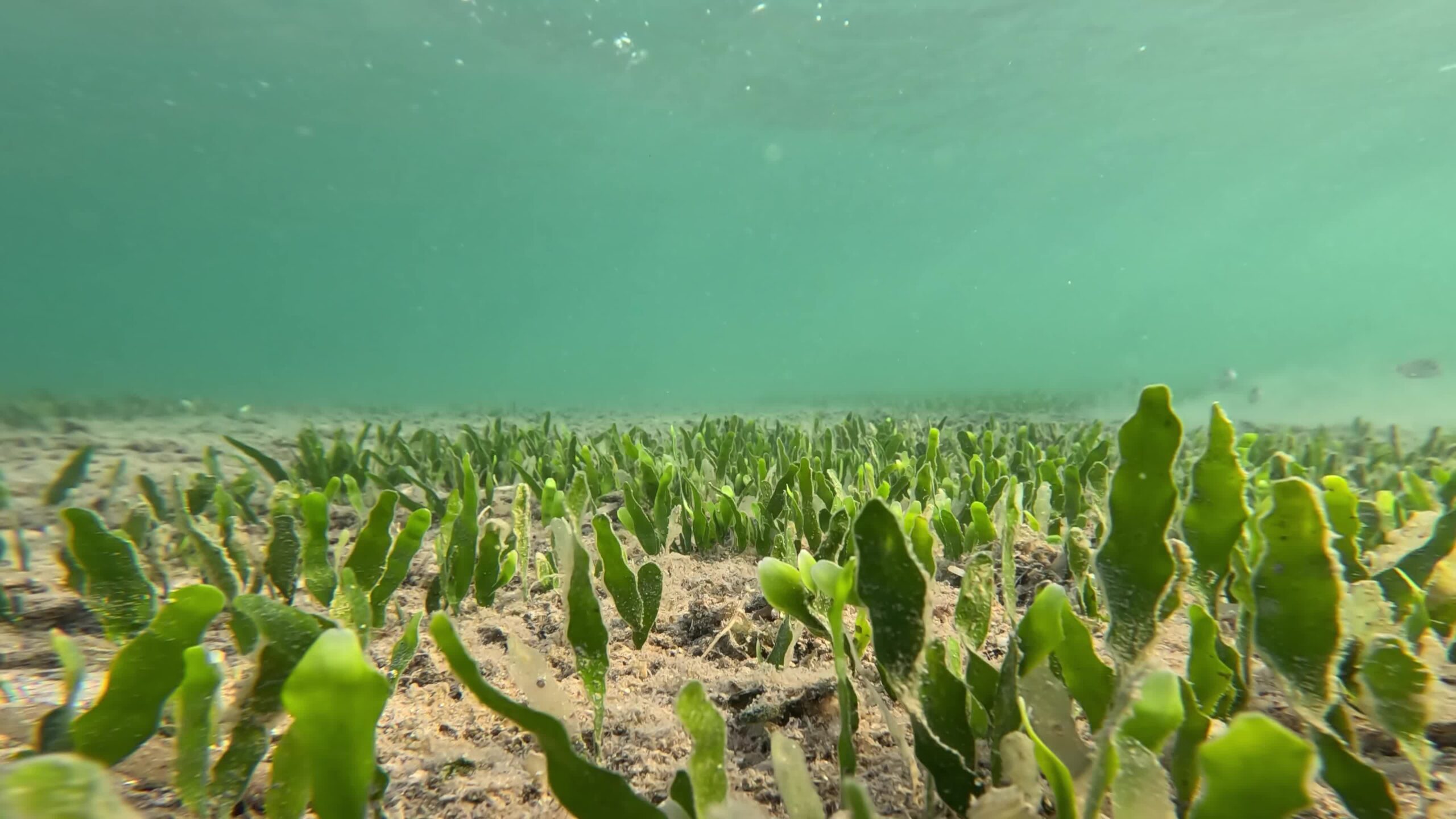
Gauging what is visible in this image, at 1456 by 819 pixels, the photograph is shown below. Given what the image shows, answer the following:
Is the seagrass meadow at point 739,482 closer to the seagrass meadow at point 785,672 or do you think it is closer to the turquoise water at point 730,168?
the seagrass meadow at point 785,672

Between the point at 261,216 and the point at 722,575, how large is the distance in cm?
7197

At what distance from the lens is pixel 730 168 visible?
43656mm

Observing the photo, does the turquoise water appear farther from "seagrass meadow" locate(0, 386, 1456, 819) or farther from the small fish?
"seagrass meadow" locate(0, 386, 1456, 819)

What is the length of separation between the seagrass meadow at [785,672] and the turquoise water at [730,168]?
15323 millimetres

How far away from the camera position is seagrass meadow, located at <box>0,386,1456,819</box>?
75 centimetres

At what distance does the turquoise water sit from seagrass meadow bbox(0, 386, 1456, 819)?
15.3 m

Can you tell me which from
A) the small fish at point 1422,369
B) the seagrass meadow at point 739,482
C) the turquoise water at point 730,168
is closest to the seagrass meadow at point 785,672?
the seagrass meadow at point 739,482

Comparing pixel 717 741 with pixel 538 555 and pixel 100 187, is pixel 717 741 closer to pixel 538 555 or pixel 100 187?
pixel 538 555

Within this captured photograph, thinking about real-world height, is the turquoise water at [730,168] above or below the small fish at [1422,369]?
above

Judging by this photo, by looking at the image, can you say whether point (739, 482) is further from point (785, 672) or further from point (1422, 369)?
point (1422, 369)

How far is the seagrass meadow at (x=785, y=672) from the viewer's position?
752 mm

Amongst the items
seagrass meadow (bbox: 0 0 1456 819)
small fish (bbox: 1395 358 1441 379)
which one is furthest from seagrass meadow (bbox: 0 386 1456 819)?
small fish (bbox: 1395 358 1441 379)

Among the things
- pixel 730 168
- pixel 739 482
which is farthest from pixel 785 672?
pixel 730 168

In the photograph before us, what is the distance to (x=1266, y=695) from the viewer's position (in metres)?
1.27
